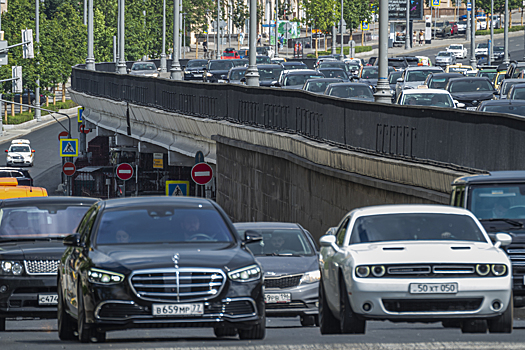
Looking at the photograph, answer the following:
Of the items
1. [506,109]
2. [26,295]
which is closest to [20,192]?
[26,295]

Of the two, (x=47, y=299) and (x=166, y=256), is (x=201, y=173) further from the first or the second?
(x=166, y=256)

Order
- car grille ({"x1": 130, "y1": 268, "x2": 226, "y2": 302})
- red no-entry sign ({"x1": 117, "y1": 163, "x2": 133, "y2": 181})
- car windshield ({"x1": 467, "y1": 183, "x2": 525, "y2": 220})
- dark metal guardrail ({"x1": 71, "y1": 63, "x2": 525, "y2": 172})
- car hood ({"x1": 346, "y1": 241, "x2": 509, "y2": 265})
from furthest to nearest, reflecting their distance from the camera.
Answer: red no-entry sign ({"x1": 117, "y1": 163, "x2": 133, "y2": 181}) → dark metal guardrail ({"x1": 71, "y1": 63, "x2": 525, "y2": 172}) → car windshield ({"x1": 467, "y1": 183, "x2": 525, "y2": 220}) → car hood ({"x1": 346, "y1": 241, "x2": 509, "y2": 265}) → car grille ({"x1": 130, "y1": 268, "x2": 226, "y2": 302})

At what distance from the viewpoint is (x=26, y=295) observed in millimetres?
11594

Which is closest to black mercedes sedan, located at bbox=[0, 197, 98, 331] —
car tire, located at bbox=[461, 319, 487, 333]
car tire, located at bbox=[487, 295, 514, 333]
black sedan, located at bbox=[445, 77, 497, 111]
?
car tire, located at bbox=[461, 319, 487, 333]

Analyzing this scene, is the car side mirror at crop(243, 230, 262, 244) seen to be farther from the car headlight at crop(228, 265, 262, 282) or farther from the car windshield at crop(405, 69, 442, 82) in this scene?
the car windshield at crop(405, 69, 442, 82)

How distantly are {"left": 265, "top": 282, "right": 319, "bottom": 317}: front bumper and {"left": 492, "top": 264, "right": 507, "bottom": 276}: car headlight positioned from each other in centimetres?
457

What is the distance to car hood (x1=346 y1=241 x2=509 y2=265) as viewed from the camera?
368 inches

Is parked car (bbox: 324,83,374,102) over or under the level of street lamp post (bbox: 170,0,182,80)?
under

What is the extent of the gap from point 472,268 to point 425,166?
27.7 ft

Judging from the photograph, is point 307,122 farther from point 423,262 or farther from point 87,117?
point 87,117

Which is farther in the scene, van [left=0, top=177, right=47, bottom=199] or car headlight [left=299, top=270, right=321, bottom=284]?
van [left=0, top=177, right=47, bottom=199]

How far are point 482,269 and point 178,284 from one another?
276 centimetres

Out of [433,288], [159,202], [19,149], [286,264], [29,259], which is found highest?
[159,202]

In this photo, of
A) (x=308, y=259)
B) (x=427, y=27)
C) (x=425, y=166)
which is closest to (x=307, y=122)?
(x=425, y=166)
